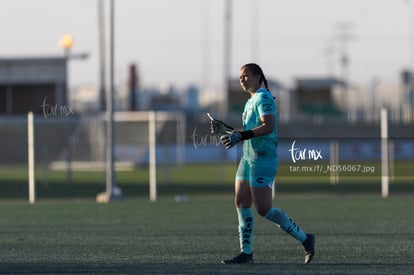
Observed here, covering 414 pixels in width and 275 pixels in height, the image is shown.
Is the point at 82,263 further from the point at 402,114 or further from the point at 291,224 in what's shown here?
the point at 402,114

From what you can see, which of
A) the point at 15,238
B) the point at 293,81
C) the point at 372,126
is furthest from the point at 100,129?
the point at 293,81

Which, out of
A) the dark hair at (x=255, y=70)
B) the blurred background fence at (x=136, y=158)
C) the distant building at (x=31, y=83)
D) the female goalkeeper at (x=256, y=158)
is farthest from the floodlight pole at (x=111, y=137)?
the distant building at (x=31, y=83)

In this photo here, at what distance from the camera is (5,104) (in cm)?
4750

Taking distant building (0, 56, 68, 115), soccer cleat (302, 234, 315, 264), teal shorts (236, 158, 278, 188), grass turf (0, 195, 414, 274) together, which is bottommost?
grass turf (0, 195, 414, 274)

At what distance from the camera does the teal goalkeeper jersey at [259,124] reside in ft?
36.5

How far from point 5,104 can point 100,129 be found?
14.0 metres

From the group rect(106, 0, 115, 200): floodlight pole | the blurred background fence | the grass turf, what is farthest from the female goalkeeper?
rect(106, 0, 115, 200): floodlight pole

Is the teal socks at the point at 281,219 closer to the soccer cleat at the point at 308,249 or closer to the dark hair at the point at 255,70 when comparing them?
the soccer cleat at the point at 308,249

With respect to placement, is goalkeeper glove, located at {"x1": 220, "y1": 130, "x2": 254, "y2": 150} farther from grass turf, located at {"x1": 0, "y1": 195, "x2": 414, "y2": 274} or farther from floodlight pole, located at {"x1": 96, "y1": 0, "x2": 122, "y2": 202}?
floodlight pole, located at {"x1": 96, "y1": 0, "x2": 122, "y2": 202}

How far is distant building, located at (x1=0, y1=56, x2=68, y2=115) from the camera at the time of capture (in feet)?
148

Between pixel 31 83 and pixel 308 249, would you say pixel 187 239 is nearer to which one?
pixel 308 249

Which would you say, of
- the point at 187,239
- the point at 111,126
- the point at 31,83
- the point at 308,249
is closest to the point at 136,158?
the point at 31,83

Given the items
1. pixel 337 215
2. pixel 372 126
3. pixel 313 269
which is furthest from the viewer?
pixel 372 126

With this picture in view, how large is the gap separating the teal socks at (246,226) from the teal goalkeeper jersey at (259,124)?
Result: 595 mm
